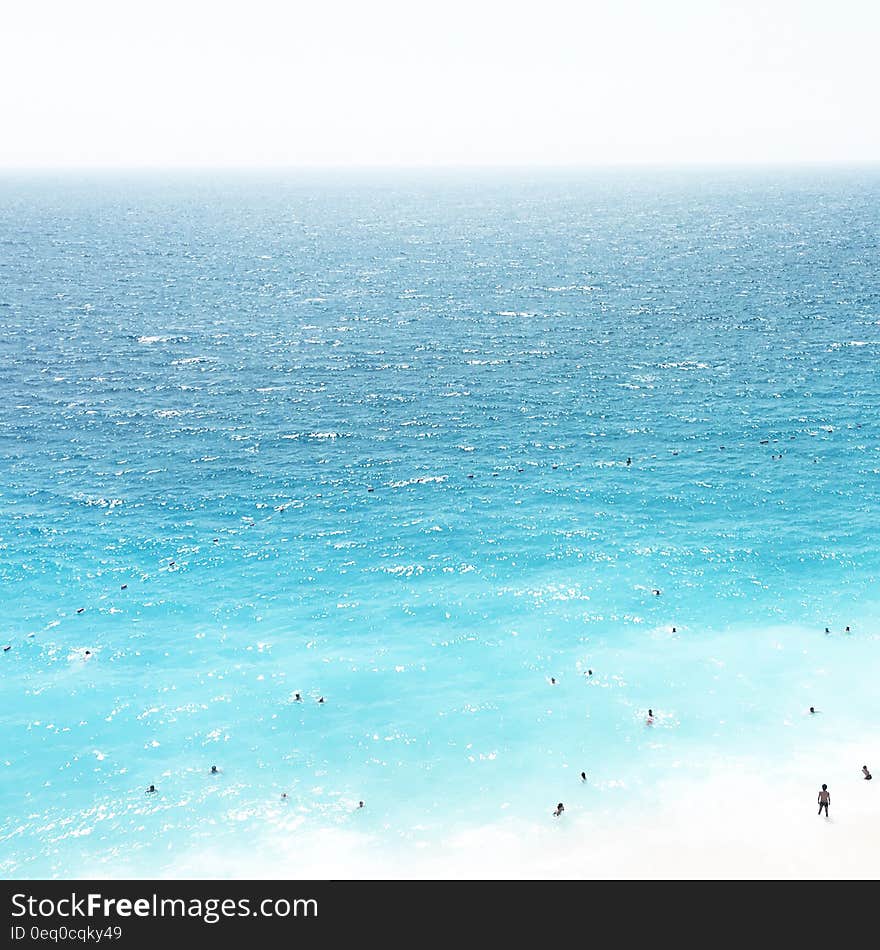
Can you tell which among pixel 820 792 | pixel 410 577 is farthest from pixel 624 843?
pixel 410 577

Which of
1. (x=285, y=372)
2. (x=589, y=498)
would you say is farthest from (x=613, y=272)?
(x=589, y=498)

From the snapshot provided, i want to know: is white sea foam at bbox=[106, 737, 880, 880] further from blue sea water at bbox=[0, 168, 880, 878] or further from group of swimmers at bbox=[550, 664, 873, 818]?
blue sea water at bbox=[0, 168, 880, 878]

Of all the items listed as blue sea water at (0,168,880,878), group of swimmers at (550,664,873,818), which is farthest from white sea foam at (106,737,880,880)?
blue sea water at (0,168,880,878)

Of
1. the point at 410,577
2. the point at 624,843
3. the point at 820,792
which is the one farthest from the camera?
the point at 410,577

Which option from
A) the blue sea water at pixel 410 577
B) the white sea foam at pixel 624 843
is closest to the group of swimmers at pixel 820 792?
the white sea foam at pixel 624 843

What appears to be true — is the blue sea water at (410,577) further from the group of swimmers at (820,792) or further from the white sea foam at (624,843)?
the white sea foam at (624,843)

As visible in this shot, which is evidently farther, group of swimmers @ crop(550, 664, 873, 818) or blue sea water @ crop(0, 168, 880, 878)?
blue sea water @ crop(0, 168, 880, 878)

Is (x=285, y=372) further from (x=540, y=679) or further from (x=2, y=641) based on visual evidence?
(x=540, y=679)

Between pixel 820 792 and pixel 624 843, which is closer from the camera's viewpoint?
pixel 624 843

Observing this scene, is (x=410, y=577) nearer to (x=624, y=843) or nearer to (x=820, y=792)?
(x=624, y=843)
